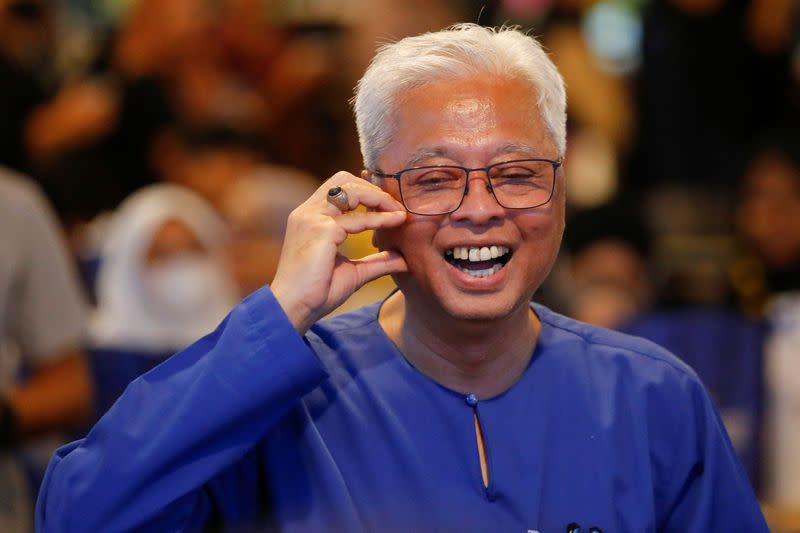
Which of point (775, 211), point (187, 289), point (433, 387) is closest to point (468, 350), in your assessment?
point (433, 387)

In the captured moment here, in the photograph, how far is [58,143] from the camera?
6.00 m

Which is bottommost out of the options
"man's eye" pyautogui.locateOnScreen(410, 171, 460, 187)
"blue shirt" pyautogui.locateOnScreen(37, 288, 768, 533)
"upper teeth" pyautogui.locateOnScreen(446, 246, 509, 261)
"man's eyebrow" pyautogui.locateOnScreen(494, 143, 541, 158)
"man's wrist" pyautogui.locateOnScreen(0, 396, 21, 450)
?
"man's wrist" pyautogui.locateOnScreen(0, 396, 21, 450)

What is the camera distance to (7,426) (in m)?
3.25

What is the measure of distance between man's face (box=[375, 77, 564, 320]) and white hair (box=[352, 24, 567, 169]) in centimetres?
2

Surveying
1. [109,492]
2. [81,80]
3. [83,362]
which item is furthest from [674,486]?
[81,80]

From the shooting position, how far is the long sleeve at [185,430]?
1962 millimetres

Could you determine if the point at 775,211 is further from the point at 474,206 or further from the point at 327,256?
the point at 327,256

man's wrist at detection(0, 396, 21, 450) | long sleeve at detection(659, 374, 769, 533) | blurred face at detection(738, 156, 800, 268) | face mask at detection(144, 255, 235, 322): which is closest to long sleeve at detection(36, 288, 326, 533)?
long sleeve at detection(659, 374, 769, 533)

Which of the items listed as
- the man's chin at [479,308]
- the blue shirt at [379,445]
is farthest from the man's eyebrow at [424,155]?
the blue shirt at [379,445]

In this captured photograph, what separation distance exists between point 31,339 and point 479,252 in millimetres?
1708

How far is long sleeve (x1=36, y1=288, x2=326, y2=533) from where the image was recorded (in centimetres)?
196

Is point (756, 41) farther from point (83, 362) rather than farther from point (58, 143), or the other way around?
point (83, 362)

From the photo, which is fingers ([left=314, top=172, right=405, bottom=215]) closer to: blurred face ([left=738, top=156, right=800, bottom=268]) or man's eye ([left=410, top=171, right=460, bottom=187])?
man's eye ([left=410, top=171, right=460, bottom=187])

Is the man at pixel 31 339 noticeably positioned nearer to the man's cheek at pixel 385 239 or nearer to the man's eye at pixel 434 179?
the man's cheek at pixel 385 239
